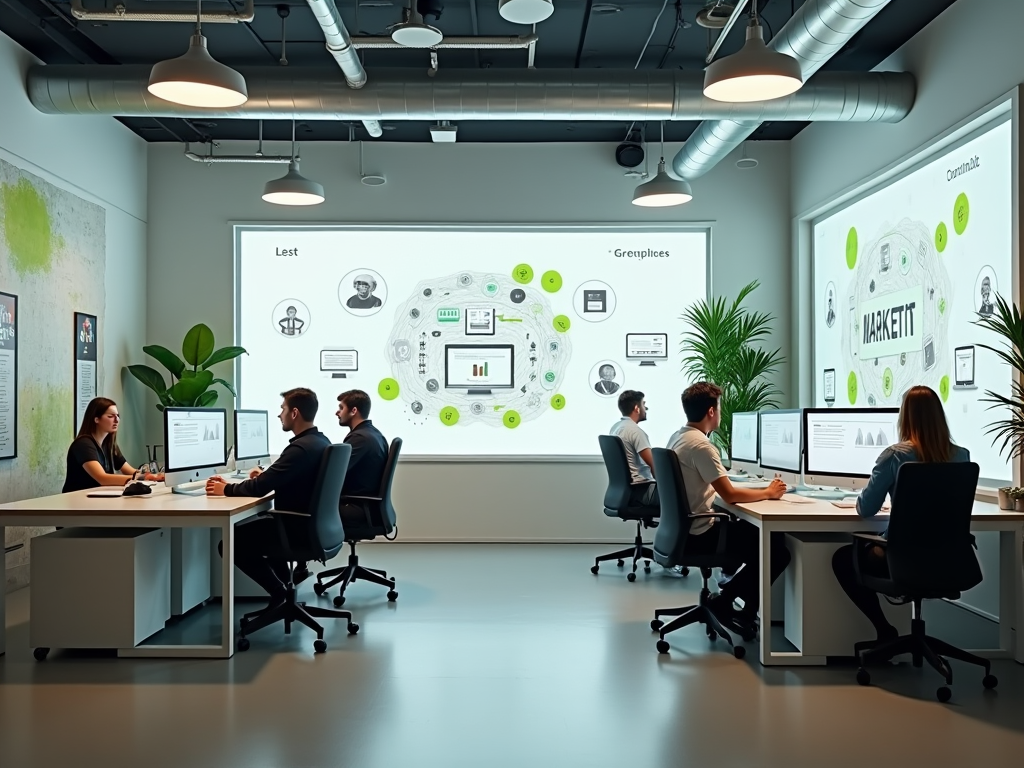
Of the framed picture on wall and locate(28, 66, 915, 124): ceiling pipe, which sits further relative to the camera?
the framed picture on wall

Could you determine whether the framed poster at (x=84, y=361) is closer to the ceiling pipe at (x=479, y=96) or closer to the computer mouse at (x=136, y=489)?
the ceiling pipe at (x=479, y=96)

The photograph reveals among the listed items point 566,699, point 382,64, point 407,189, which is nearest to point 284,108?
point 382,64

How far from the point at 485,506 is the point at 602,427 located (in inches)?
50.1

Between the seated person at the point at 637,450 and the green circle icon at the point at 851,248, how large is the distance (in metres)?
1.97

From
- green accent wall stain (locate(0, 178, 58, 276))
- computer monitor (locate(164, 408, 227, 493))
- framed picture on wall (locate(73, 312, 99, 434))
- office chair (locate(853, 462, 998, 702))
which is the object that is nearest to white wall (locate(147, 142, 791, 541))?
framed picture on wall (locate(73, 312, 99, 434))

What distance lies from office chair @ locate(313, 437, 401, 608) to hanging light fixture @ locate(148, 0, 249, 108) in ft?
7.67

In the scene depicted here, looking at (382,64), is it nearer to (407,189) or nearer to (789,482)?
(407,189)

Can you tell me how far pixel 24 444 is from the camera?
242 inches

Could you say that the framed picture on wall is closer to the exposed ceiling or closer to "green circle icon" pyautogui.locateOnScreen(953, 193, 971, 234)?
the exposed ceiling

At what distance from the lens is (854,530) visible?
4.23 metres

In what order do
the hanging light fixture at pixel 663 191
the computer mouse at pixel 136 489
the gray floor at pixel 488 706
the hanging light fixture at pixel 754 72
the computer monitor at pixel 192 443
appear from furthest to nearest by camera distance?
1. the hanging light fixture at pixel 663 191
2. the computer monitor at pixel 192 443
3. the computer mouse at pixel 136 489
4. the hanging light fixture at pixel 754 72
5. the gray floor at pixel 488 706

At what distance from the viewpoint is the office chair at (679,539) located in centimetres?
452

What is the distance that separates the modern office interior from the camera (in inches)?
151

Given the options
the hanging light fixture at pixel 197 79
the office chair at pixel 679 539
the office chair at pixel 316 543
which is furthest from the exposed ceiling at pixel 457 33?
the office chair at pixel 679 539
